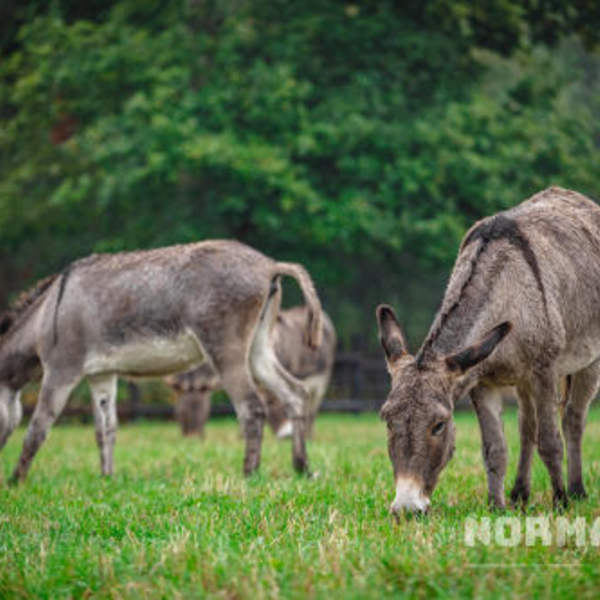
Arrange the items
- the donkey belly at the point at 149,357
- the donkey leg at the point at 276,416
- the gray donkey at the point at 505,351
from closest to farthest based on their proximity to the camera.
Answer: the gray donkey at the point at 505,351, the donkey belly at the point at 149,357, the donkey leg at the point at 276,416

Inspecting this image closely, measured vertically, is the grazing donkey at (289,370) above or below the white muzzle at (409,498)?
below

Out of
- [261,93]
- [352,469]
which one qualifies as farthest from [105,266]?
[261,93]

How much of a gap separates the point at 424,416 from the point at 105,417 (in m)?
4.33

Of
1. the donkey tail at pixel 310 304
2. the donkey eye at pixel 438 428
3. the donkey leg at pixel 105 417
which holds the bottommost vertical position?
the donkey leg at pixel 105 417

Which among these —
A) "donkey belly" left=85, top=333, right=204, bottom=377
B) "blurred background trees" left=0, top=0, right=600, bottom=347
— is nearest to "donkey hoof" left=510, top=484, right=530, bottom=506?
"donkey belly" left=85, top=333, right=204, bottom=377

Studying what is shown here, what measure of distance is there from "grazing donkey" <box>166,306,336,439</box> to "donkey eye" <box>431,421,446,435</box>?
7872 millimetres

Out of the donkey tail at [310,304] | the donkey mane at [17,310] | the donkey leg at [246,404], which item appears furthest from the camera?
the donkey mane at [17,310]

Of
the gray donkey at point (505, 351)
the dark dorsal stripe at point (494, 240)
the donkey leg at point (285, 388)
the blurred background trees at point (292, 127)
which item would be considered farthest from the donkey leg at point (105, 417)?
the blurred background trees at point (292, 127)

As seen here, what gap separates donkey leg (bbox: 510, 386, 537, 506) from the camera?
4.97 m

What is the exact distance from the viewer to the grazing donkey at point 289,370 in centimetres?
1217

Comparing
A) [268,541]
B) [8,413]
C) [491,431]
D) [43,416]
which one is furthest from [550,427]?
[8,413]

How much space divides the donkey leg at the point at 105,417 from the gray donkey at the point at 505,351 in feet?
11.7

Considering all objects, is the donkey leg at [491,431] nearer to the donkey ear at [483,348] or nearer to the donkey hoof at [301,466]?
the donkey ear at [483,348]

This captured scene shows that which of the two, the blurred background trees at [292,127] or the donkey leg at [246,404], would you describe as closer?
the donkey leg at [246,404]
